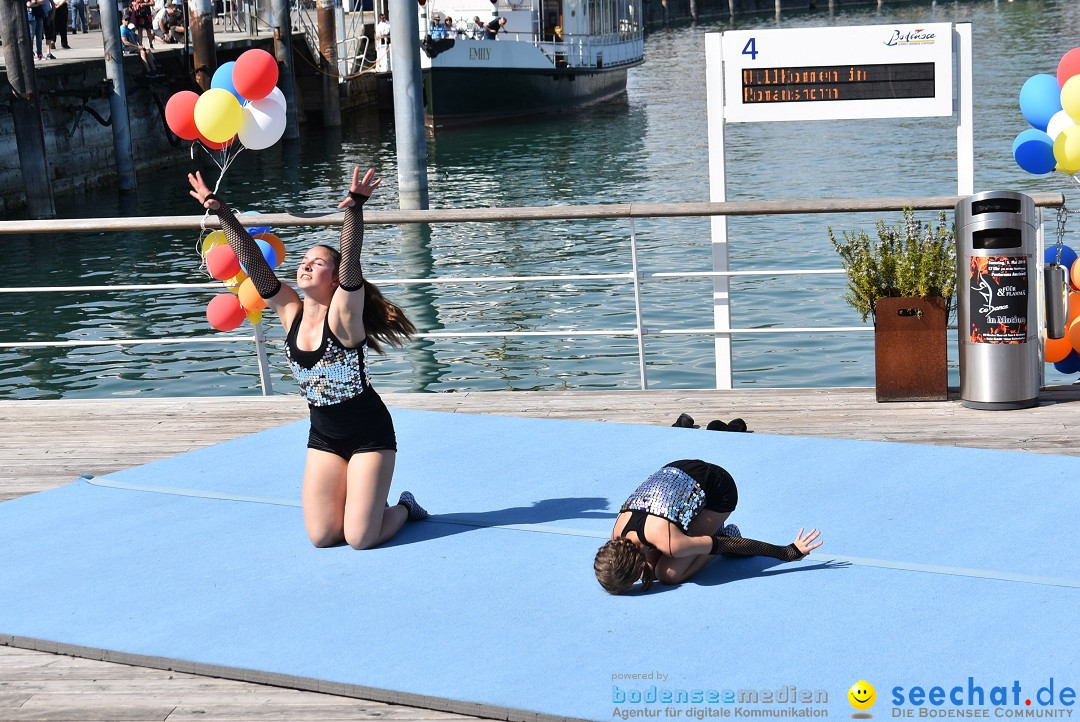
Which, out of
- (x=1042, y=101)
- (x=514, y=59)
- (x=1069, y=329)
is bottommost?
(x=1069, y=329)

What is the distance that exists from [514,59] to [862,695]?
3679cm

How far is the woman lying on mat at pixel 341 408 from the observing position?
4895 millimetres

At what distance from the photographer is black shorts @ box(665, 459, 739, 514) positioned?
177 inches

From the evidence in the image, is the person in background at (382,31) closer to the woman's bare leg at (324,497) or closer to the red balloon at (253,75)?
the red balloon at (253,75)

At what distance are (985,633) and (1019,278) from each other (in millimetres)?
2938

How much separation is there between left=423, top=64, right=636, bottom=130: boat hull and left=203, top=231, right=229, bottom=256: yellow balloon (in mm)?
30853

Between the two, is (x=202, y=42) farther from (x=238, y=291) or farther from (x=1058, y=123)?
(x=1058, y=123)

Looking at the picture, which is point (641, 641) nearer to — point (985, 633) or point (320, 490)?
point (985, 633)

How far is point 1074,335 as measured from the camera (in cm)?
674

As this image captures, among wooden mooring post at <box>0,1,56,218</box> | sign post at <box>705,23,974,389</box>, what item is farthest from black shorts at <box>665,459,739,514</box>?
wooden mooring post at <box>0,1,56,218</box>

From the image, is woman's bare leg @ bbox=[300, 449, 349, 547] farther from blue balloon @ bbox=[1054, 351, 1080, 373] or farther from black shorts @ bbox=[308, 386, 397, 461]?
blue balloon @ bbox=[1054, 351, 1080, 373]

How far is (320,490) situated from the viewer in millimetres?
4957

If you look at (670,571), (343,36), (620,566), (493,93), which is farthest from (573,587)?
(343,36)

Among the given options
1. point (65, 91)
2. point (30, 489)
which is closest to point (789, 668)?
point (30, 489)
